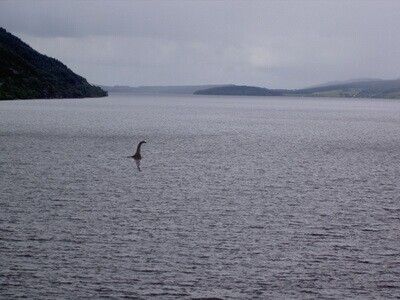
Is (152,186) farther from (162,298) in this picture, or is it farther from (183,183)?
(162,298)

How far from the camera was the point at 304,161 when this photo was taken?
7200 cm

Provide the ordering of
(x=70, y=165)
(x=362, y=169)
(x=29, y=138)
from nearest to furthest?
(x=70, y=165)
(x=362, y=169)
(x=29, y=138)

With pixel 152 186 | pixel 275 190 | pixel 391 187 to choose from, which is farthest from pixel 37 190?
pixel 391 187

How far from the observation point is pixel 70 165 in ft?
196

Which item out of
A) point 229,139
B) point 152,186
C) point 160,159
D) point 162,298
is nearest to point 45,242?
point 162,298

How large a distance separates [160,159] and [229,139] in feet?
Result: 130

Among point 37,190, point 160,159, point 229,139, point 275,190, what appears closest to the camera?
point 37,190

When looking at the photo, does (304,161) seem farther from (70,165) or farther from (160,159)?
(70,165)

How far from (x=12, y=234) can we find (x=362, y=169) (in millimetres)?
44581

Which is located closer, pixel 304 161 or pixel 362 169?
pixel 362 169

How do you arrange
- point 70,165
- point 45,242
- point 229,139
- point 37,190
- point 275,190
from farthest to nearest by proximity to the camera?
point 229,139 → point 70,165 → point 275,190 → point 37,190 → point 45,242

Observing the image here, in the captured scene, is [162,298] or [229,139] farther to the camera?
[229,139]

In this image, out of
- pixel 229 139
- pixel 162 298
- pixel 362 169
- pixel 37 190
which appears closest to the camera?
pixel 162 298

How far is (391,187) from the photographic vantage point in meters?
50.1
